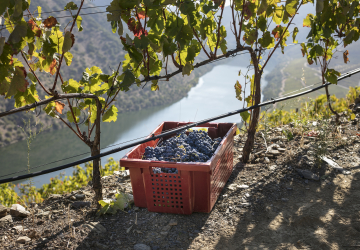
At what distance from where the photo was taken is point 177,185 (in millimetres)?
2012

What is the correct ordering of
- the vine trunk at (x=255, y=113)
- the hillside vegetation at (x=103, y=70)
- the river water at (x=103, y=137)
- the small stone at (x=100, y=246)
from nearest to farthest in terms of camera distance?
the small stone at (x=100, y=246), the vine trunk at (x=255, y=113), the river water at (x=103, y=137), the hillside vegetation at (x=103, y=70)

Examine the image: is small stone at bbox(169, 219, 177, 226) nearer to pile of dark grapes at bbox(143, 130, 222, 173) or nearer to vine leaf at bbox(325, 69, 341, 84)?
pile of dark grapes at bbox(143, 130, 222, 173)

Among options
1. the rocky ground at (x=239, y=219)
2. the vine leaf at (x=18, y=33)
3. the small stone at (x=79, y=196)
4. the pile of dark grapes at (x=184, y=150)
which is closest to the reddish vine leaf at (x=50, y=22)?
the vine leaf at (x=18, y=33)

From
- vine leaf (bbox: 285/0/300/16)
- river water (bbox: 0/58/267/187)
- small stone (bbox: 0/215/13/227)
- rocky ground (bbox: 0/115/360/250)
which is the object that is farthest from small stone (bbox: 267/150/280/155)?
river water (bbox: 0/58/267/187)

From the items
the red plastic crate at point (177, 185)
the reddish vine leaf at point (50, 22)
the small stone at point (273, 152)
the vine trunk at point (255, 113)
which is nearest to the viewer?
the reddish vine leaf at point (50, 22)

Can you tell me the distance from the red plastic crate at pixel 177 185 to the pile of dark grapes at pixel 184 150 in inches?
3.9

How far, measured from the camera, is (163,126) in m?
2.92

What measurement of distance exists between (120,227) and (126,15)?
4.97ft

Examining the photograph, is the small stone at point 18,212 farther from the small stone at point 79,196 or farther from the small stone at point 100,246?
the small stone at point 100,246

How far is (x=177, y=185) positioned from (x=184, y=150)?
1.13 ft

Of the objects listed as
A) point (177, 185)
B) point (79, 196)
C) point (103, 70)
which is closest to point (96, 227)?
point (79, 196)

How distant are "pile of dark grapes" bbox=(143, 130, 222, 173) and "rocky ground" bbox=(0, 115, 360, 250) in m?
0.40

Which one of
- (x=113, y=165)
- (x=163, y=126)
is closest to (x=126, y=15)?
(x=163, y=126)

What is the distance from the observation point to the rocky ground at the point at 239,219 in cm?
181
